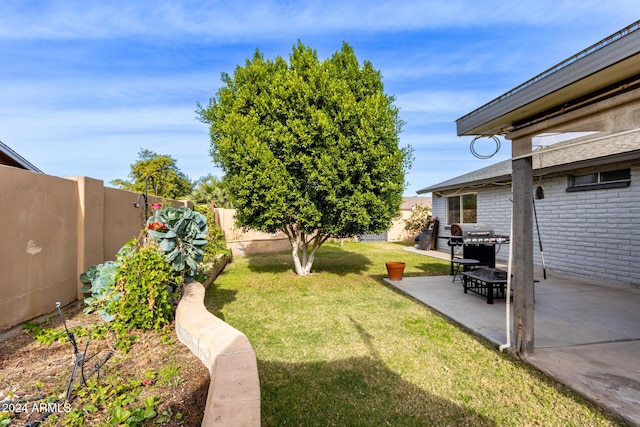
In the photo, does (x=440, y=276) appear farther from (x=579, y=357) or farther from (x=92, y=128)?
(x=92, y=128)

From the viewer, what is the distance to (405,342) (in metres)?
3.91

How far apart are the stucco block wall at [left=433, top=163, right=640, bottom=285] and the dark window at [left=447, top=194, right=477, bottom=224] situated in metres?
3.35

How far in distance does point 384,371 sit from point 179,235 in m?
2.87

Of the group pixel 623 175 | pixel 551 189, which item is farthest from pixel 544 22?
pixel 551 189

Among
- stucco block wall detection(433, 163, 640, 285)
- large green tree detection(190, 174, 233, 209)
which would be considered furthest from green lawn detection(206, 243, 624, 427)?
large green tree detection(190, 174, 233, 209)

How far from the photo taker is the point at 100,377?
7.64 ft

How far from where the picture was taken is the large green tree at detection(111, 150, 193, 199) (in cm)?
3028

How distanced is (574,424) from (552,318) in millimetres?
2619

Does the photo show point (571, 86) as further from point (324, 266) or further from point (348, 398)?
point (324, 266)

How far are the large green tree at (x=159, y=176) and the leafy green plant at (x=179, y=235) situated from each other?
27.1 m

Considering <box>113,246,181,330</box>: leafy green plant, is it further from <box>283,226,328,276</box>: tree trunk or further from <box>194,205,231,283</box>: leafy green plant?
<box>283,226,328,276</box>: tree trunk

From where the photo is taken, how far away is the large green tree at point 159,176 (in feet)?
99.3

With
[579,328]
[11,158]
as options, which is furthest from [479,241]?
[11,158]

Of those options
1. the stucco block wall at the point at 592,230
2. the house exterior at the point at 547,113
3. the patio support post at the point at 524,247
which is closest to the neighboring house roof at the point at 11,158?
the house exterior at the point at 547,113
